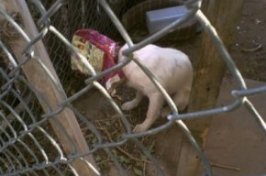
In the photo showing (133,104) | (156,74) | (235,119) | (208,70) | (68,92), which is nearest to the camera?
(208,70)

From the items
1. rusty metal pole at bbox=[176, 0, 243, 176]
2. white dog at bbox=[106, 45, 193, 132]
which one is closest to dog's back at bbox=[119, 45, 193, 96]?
white dog at bbox=[106, 45, 193, 132]

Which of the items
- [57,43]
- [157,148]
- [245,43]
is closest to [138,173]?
[157,148]

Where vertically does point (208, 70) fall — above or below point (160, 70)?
above

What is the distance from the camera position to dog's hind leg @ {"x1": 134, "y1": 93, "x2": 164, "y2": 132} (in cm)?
197

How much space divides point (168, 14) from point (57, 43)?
801 mm

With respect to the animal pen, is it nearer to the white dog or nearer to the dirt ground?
the dirt ground

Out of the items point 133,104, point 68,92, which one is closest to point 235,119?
point 133,104

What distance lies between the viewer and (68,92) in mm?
2387

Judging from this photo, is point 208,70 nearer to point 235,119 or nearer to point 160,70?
point 160,70

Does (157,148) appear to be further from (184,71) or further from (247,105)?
(247,105)

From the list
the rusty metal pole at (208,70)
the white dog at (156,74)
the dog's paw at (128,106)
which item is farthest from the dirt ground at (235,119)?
the rusty metal pole at (208,70)

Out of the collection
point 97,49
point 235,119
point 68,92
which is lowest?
point 235,119

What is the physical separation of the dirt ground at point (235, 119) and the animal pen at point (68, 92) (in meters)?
0.05

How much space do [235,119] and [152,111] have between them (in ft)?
1.41
